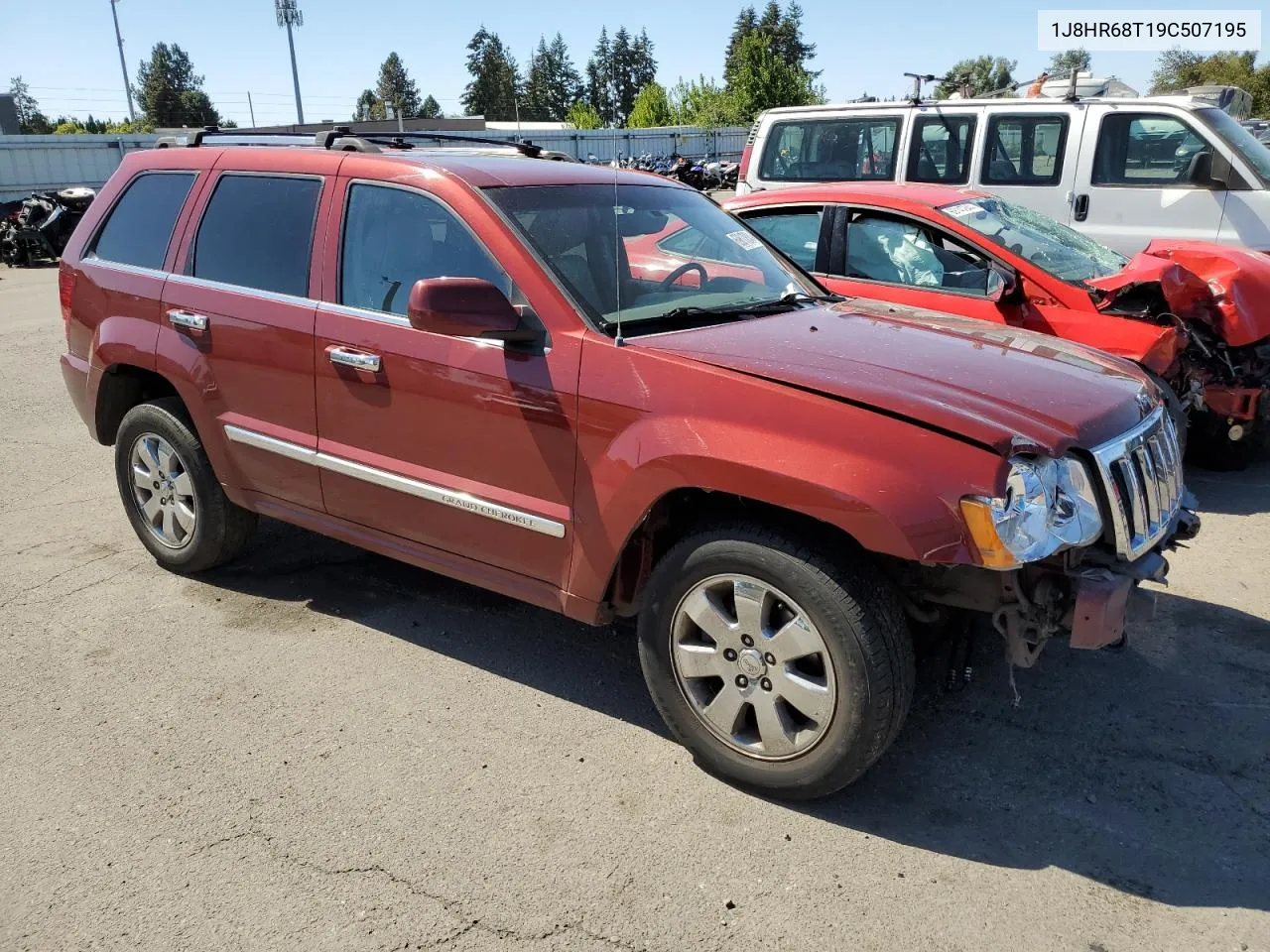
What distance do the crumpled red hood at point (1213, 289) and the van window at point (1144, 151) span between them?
2402 mm

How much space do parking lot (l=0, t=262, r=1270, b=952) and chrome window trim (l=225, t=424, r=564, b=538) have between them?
735mm

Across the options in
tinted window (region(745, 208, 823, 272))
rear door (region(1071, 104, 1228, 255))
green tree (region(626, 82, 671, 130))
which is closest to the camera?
tinted window (region(745, 208, 823, 272))

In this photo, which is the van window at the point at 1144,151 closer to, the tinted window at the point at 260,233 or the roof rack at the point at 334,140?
the roof rack at the point at 334,140

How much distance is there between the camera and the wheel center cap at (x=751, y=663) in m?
Result: 3.09

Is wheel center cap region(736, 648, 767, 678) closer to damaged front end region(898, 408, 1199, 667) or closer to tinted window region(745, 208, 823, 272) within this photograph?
damaged front end region(898, 408, 1199, 667)

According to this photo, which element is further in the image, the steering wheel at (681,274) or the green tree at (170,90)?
the green tree at (170,90)

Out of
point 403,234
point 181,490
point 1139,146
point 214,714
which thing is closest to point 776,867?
point 214,714

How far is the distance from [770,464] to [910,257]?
138 inches

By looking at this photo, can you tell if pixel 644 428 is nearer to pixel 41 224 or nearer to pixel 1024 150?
pixel 1024 150

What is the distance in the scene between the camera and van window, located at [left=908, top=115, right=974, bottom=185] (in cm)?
866

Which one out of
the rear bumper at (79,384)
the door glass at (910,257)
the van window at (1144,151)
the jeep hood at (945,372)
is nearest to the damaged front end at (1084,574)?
the jeep hood at (945,372)

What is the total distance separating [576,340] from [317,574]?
2317 mm

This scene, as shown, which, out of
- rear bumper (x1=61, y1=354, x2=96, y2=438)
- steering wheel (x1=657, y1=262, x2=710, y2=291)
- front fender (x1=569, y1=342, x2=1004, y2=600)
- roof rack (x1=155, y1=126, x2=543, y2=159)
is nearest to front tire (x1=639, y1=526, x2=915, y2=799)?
front fender (x1=569, y1=342, x2=1004, y2=600)

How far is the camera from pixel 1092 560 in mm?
2980
